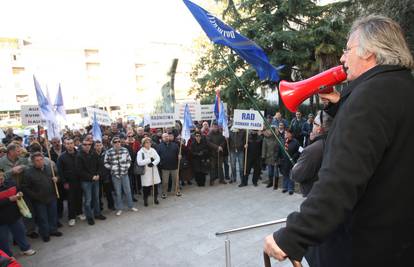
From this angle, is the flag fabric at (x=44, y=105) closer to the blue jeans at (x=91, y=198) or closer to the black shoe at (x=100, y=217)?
the blue jeans at (x=91, y=198)

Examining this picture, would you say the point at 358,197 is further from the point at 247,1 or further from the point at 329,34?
the point at 247,1

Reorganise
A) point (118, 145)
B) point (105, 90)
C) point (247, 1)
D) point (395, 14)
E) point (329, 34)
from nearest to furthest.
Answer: point (118, 145), point (395, 14), point (329, 34), point (247, 1), point (105, 90)

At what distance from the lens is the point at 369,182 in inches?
48.4

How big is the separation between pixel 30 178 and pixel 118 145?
219 cm

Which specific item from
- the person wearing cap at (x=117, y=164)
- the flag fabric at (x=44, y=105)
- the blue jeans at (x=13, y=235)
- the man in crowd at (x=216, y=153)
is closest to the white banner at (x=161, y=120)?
the man in crowd at (x=216, y=153)

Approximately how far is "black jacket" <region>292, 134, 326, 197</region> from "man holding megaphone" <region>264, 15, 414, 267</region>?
5.67 ft

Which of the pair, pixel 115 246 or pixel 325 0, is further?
pixel 325 0

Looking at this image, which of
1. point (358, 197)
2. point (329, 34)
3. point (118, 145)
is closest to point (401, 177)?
point (358, 197)

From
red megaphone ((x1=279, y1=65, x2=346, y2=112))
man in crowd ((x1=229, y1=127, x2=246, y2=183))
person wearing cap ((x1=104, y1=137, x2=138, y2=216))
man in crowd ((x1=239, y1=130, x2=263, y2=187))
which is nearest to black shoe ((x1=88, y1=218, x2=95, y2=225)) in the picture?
person wearing cap ((x1=104, y1=137, x2=138, y2=216))

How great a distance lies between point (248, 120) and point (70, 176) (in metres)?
5.43

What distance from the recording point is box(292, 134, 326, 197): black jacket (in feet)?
10.2

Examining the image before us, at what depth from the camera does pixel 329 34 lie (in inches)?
562

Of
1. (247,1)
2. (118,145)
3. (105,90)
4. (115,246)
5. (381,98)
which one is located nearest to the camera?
(381,98)

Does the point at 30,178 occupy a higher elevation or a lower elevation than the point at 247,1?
lower
